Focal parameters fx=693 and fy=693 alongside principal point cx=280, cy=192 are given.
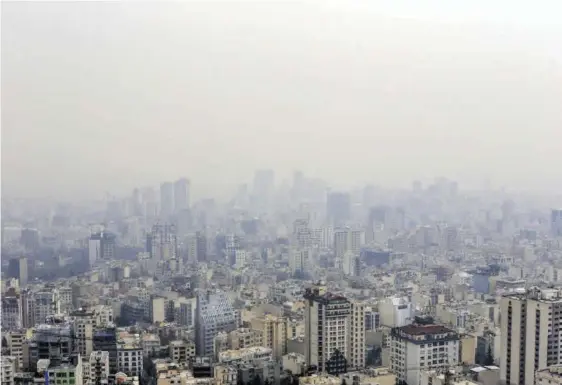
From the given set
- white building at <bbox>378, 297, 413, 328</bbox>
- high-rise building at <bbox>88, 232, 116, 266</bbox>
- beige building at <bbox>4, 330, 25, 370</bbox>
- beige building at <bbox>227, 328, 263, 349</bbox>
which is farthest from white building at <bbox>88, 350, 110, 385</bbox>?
white building at <bbox>378, 297, 413, 328</bbox>

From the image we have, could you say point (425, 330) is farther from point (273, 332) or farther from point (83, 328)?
point (83, 328)

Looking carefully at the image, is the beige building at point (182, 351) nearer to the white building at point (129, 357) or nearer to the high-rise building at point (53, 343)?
the white building at point (129, 357)

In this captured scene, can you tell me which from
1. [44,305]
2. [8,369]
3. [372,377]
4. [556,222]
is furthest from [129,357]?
[556,222]

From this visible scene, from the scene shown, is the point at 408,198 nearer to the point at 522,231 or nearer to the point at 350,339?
the point at 522,231

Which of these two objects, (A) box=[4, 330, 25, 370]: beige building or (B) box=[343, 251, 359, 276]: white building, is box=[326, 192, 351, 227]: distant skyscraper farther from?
(A) box=[4, 330, 25, 370]: beige building

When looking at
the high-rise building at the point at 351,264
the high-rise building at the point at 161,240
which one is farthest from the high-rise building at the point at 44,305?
the high-rise building at the point at 351,264
